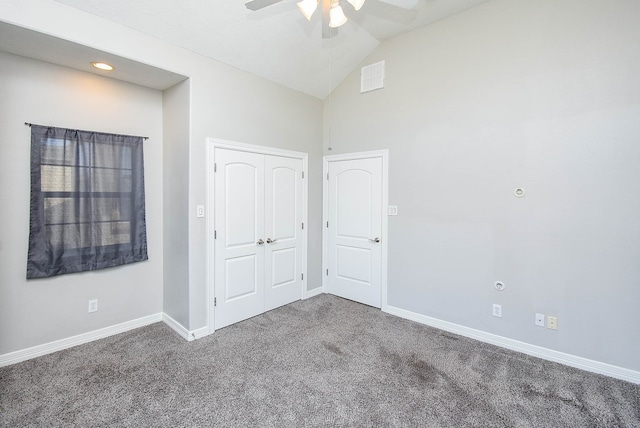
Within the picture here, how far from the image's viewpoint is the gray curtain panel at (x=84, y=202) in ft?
8.47

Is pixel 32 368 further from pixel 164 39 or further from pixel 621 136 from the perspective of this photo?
pixel 621 136

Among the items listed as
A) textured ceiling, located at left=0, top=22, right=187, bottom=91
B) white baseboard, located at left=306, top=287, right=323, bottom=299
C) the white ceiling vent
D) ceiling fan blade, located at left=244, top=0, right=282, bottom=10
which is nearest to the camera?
ceiling fan blade, located at left=244, top=0, right=282, bottom=10

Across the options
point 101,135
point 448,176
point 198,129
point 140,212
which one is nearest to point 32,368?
point 140,212

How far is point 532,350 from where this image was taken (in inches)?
106

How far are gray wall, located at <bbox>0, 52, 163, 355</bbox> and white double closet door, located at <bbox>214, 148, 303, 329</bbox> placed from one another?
823mm

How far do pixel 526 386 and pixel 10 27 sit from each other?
4.73 metres

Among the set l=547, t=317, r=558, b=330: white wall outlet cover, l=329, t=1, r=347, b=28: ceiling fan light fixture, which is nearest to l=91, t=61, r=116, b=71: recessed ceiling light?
l=329, t=1, r=347, b=28: ceiling fan light fixture

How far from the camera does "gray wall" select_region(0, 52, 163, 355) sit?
2.47 m

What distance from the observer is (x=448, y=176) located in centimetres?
316

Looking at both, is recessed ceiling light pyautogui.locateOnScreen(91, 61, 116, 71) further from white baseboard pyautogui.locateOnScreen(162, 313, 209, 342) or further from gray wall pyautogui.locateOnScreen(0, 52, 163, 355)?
white baseboard pyautogui.locateOnScreen(162, 313, 209, 342)

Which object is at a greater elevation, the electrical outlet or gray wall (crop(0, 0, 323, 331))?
gray wall (crop(0, 0, 323, 331))

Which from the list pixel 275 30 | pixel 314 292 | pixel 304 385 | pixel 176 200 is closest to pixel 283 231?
pixel 314 292

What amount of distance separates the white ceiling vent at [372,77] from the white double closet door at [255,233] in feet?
4.40

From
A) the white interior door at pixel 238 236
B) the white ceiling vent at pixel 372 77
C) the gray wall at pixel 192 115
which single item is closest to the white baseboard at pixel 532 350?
the white interior door at pixel 238 236
